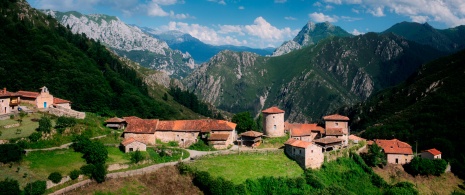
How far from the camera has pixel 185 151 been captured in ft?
208

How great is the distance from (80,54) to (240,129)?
9126 centimetres

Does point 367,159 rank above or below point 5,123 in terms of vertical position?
below

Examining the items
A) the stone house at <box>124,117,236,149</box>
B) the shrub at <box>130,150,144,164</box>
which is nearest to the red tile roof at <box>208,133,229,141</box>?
the stone house at <box>124,117,236,149</box>

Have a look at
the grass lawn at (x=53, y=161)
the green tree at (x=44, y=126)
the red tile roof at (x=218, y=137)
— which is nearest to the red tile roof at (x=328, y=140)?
the red tile roof at (x=218, y=137)

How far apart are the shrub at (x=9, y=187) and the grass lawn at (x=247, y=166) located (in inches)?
894

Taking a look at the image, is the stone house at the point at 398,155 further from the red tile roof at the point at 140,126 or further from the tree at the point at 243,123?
the red tile roof at the point at 140,126

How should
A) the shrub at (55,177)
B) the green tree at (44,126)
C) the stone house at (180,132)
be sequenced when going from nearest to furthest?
the shrub at (55,177), the green tree at (44,126), the stone house at (180,132)

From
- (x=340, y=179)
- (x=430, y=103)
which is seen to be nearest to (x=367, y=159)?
(x=340, y=179)

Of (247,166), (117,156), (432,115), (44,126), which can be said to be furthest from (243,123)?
(432,115)

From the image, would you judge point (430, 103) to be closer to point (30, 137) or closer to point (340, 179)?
point (340, 179)

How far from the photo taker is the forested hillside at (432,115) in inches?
→ 4073

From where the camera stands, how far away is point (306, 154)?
6138 cm

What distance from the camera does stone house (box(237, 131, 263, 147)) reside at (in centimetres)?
6912

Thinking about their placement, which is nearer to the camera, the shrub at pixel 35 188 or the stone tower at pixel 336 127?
the shrub at pixel 35 188
